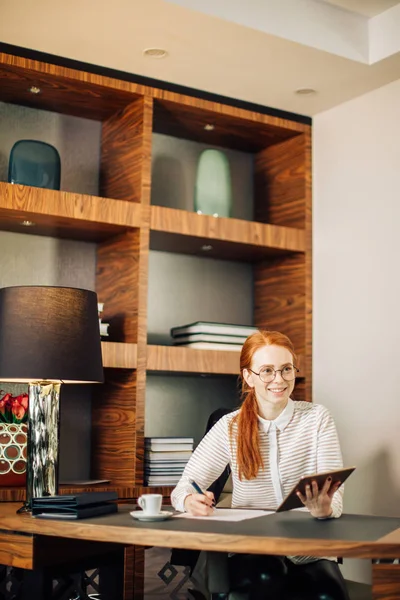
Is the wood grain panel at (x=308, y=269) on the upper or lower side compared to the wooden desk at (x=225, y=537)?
upper

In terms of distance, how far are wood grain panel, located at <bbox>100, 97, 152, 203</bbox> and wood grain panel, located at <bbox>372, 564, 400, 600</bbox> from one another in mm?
2110

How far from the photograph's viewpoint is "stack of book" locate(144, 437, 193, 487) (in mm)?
3338

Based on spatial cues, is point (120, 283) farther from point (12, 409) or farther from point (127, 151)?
point (12, 409)

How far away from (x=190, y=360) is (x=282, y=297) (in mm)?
728

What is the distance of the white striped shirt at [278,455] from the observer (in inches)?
95.2

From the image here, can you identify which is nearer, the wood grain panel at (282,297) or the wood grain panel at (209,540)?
the wood grain panel at (209,540)

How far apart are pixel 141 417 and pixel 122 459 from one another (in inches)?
8.1

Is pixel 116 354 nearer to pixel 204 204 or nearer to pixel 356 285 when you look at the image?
pixel 204 204

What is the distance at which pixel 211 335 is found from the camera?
3617 mm

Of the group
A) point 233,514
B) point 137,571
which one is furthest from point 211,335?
point 233,514

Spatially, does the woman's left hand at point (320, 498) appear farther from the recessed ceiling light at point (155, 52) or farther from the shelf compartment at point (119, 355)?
the recessed ceiling light at point (155, 52)

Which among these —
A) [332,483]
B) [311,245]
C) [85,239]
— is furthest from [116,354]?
[332,483]

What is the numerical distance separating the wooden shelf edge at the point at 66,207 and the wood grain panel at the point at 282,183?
0.92 meters

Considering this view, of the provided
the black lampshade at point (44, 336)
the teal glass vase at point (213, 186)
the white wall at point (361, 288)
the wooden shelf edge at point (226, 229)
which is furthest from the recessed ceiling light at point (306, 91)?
the black lampshade at point (44, 336)
